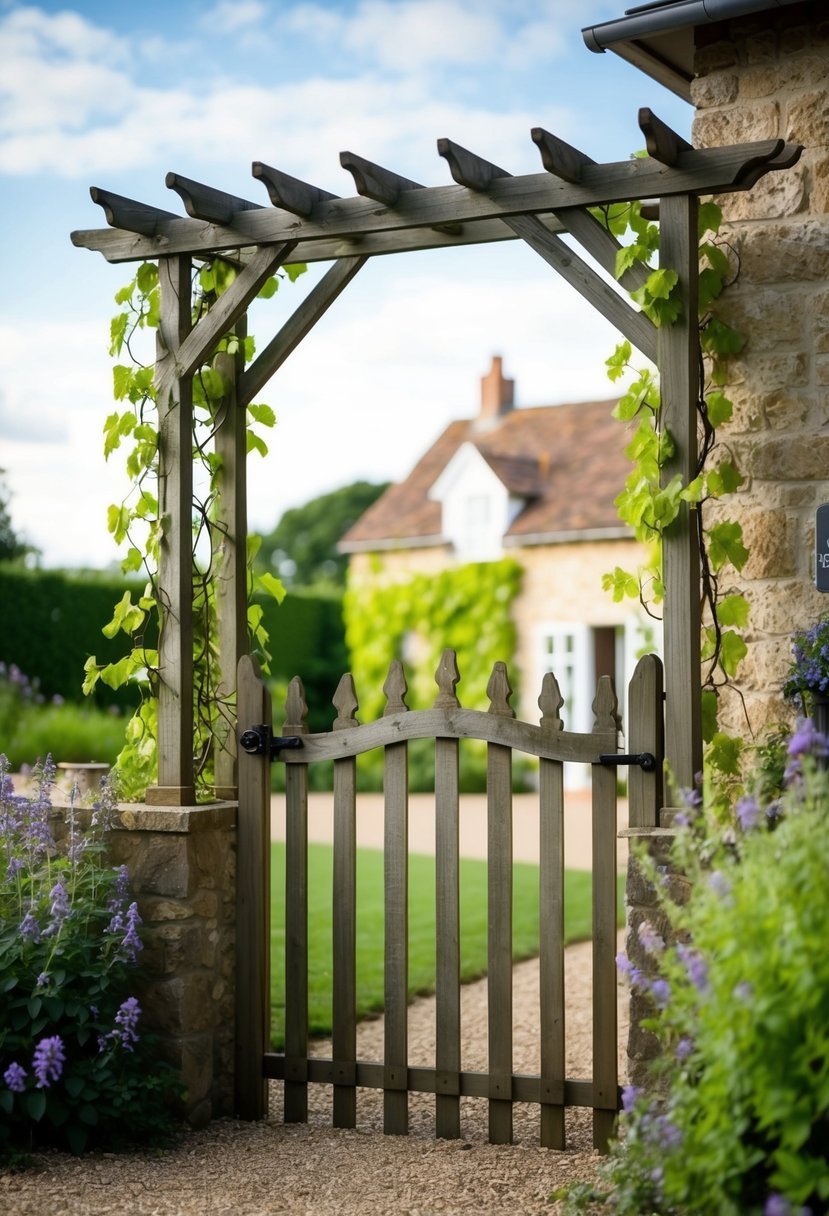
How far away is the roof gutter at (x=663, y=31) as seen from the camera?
14.0 feet

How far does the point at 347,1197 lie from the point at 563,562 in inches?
571

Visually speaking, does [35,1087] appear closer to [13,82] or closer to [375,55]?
[13,82]

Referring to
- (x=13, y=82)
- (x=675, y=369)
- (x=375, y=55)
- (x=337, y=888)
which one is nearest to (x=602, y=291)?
(x=675, y=369)

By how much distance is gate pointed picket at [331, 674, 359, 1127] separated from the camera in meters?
4.35

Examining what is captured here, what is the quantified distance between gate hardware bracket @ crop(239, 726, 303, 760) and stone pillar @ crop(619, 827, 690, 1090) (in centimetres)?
120

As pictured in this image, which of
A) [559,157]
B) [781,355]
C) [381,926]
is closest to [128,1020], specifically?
[559,157]

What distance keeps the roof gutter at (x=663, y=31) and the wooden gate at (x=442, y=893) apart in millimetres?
2078

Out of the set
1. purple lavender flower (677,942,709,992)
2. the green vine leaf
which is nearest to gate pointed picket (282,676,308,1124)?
the green vine leaf

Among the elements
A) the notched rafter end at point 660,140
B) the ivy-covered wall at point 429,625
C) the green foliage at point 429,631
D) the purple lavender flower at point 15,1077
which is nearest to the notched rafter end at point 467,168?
the notched rafter end at point 660,140

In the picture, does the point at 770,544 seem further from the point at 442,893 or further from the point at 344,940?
the point at 344,940

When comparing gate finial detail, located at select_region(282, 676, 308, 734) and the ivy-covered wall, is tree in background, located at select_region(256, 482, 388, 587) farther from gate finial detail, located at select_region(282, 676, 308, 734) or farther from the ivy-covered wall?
gate finial detail, located at select_region(282, 676, 308, 734)

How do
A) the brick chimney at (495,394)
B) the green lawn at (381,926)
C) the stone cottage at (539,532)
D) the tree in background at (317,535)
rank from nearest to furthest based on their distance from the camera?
the green lawn at (381,926) < the stone cottage at (539,532) < the brick chimney at (495,394) < the tree in background at (317,535)

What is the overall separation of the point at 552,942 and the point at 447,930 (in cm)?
36

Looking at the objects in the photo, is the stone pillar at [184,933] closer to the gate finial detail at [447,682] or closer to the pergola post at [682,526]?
the gate finial detail at [447,682]
